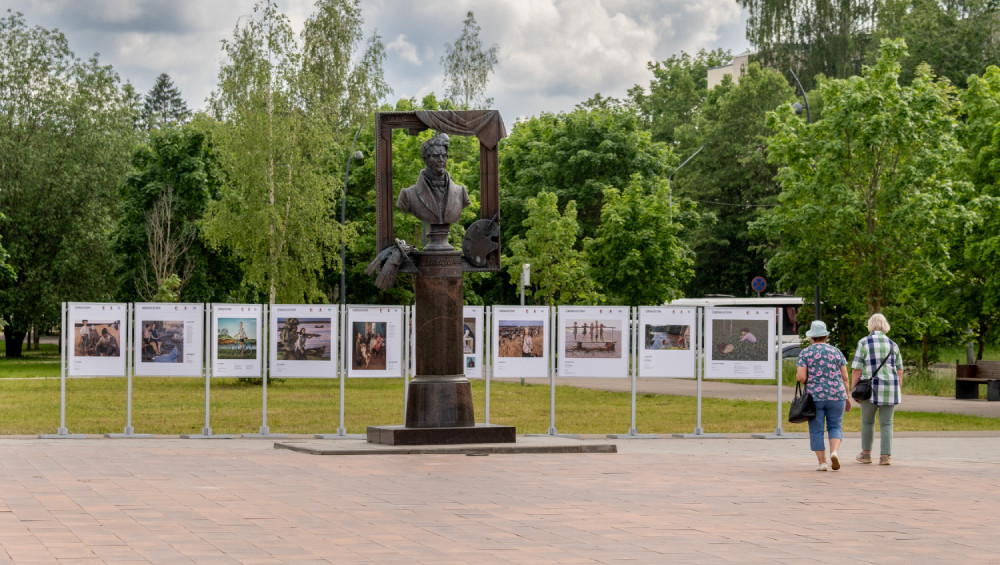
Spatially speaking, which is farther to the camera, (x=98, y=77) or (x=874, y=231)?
(x=98, y=77)

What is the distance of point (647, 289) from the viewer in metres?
35.3

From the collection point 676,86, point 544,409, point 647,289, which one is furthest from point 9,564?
point 676,86

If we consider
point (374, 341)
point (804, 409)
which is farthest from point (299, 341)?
point (804, 409)

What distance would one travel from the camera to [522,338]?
63.9 feet

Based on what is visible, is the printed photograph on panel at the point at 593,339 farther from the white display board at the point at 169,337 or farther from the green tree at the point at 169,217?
the green tree at the point at 169,217

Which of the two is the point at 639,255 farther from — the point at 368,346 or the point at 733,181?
the point at 733,181

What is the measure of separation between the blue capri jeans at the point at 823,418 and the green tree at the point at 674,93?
56498 mm

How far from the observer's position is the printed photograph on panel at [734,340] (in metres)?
19.7

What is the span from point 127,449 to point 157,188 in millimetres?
35894

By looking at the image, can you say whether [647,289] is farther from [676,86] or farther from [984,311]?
[676,86]

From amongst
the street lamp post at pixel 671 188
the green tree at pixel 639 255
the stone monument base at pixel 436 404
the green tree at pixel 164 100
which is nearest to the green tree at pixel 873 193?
the green tree at pixel 639 255

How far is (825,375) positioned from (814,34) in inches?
2178

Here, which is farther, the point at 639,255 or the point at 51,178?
the point at 51,178

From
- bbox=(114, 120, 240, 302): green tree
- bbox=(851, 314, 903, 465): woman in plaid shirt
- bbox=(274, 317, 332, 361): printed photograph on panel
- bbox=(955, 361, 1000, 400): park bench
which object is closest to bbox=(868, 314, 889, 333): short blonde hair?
bbox=(851, 314, 903, 465): woman in plaid shirt
